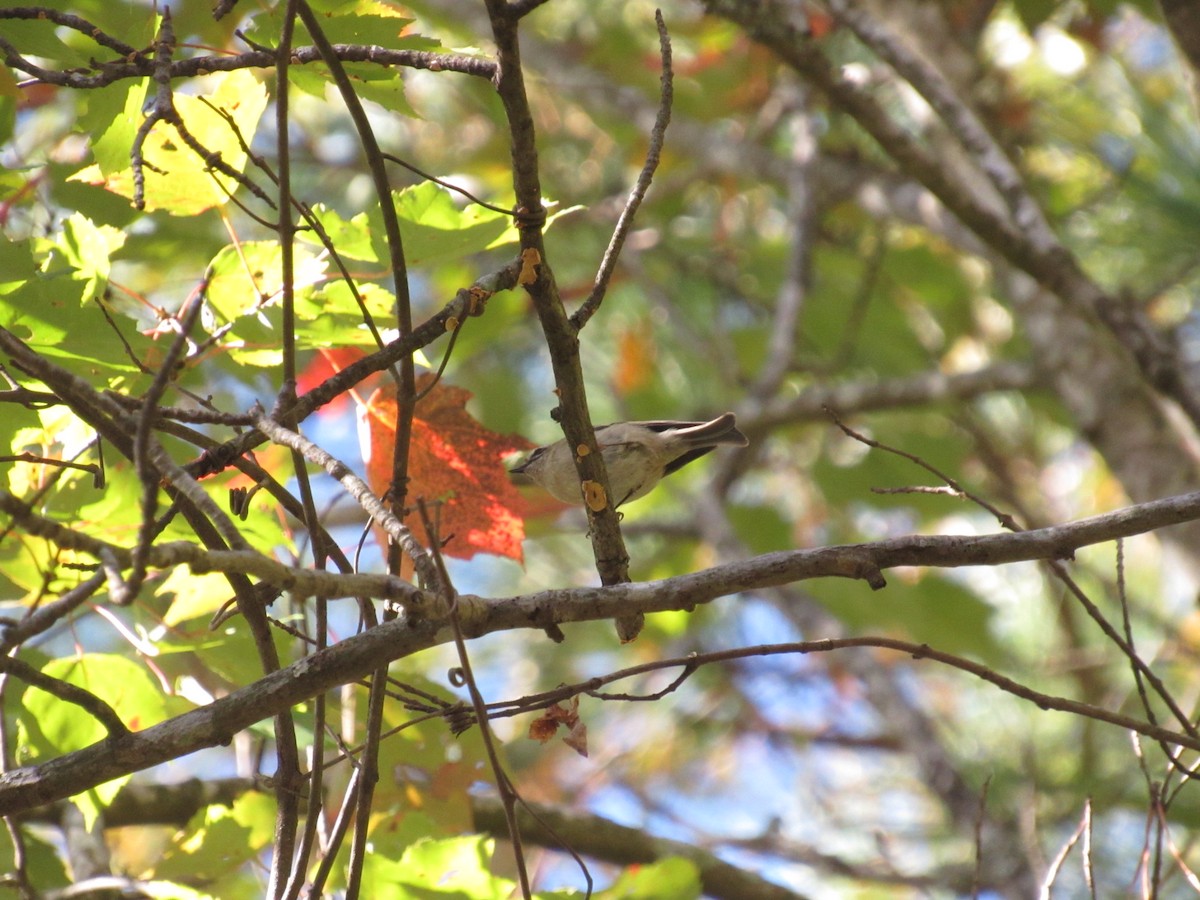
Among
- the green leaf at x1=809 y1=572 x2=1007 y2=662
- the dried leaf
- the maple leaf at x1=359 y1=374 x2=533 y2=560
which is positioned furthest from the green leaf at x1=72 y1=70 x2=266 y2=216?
the green leaf at x1=809 y1=572 x2=1007 y2=662

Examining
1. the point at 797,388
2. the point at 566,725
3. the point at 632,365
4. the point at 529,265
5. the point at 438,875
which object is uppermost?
the point at 797,388

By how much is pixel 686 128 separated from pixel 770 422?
1.51m

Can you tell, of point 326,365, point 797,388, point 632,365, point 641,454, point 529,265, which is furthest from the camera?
point 797,388

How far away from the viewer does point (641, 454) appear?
7.65 feet

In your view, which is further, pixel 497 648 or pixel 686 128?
pixel 497 648

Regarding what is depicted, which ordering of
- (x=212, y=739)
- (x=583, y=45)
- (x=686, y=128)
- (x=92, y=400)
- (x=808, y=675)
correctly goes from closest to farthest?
(x=92, y=400), (x=212, y=739), (x=686, y=128), (x=808, y=675), (x=583, y=45)

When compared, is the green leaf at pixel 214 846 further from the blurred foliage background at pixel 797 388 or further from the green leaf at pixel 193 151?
the green leaf at pixel 193 151

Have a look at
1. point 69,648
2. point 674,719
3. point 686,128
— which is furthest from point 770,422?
point 69,648

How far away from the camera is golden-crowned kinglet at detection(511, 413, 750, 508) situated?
2295 millimetres

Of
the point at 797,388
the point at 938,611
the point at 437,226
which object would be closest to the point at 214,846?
the point at 437,226

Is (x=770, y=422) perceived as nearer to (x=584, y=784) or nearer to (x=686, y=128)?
(x=686, y=128)

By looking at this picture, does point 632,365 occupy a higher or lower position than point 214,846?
higher

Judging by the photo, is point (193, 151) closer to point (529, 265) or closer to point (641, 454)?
point (529, 265)

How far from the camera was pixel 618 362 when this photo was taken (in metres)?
6.13
